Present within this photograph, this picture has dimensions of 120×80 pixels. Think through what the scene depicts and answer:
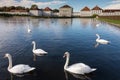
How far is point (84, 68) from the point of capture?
1382cm

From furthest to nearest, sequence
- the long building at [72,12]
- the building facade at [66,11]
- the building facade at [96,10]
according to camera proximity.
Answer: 1. the building facade at [96,10]
2. the long building at [72,12]
3. the building facade at [66,11]

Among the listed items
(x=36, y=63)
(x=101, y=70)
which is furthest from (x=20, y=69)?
(x=101, y=70)

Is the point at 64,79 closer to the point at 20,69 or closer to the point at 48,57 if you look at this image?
the point at 20,69

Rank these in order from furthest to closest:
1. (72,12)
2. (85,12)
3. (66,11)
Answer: (72,12) < (85,12) < (66,11)

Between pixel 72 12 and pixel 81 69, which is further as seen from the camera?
pixel 72 12

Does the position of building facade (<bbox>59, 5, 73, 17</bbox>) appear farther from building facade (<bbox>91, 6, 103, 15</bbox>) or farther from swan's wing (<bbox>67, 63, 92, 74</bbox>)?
swan's wing (<bbox>67, 63, 92, 74</bbox>)

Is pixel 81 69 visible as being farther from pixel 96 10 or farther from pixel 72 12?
pixel 96 10

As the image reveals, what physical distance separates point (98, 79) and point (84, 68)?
1143 millimetres

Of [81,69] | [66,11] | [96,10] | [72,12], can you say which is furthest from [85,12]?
[81,69]

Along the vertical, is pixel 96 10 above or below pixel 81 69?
above

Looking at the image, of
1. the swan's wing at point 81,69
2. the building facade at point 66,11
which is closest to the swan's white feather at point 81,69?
the swan's wing at point 81,69

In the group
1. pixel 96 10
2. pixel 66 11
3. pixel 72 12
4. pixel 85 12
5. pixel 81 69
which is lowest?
pixel 81 69

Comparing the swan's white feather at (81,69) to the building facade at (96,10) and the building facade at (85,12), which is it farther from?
the building facade at (96,10)

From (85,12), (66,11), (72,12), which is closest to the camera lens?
(66,11)
